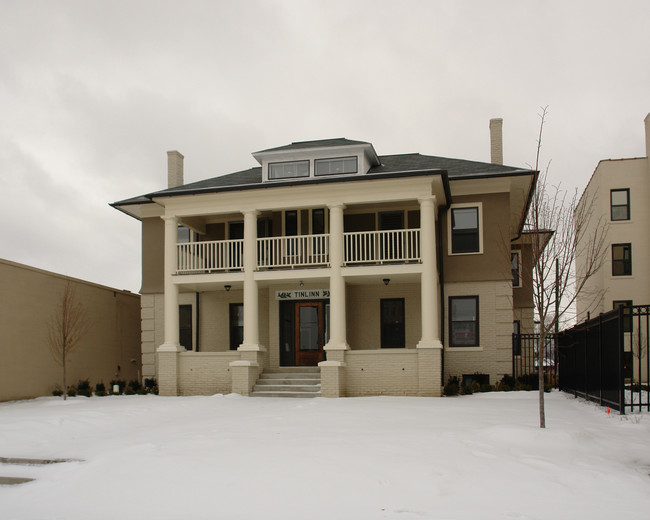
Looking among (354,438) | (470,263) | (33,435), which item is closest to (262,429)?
(354,438)

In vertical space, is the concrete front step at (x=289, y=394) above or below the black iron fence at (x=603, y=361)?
below

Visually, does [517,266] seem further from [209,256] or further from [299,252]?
[209,256]

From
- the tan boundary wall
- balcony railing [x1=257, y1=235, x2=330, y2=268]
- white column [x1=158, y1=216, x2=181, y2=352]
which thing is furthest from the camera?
balcony railing [x1=257, y1=235, x2=330, y2=268]

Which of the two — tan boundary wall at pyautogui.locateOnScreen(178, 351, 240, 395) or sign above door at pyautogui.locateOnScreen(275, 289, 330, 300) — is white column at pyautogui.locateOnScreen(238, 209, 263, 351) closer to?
tan boundary wall at pyautogui.locateOnScreen(178, 351, 240, 395)

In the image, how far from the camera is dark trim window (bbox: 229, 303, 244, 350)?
75.7ft

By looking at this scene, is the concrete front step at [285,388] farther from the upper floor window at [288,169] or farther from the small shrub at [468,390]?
the upper floor window at [288,169]

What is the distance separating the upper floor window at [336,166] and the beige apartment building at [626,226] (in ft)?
52.7

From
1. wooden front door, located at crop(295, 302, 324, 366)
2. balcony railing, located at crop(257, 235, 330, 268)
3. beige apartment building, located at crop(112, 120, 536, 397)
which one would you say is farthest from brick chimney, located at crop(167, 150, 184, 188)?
wooden front door, located at crop(295, 302, 324, 366)

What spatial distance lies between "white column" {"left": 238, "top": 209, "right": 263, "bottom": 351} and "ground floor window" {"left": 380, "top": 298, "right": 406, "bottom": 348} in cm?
432

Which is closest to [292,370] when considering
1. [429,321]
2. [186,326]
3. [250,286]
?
[250,286]

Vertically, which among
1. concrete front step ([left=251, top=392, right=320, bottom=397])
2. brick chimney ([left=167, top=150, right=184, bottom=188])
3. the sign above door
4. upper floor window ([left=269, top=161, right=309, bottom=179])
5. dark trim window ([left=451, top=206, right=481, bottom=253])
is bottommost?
concrete front step ([left=251, top=392, right=320, bottom=397])

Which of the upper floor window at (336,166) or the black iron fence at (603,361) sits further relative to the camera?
the upper floor window at (336,166)

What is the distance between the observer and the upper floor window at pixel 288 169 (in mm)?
21125

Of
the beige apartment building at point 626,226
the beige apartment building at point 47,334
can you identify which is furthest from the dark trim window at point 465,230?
the beige apartment building at point 47,334
